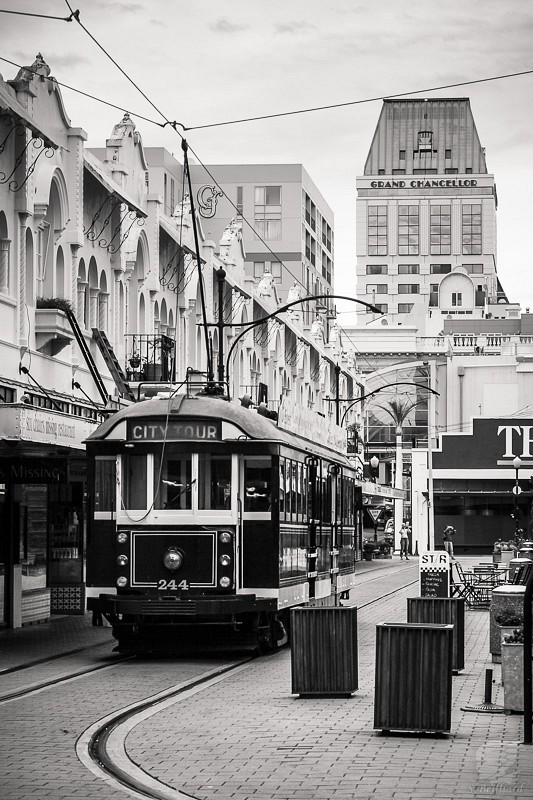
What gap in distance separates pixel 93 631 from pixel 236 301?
23617mm

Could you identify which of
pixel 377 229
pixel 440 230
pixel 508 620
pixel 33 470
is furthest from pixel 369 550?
pixel 440 230

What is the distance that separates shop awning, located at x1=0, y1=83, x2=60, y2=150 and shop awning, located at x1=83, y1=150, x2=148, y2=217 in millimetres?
4384

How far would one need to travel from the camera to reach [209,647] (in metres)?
21.1

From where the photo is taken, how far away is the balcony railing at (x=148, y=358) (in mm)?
31703

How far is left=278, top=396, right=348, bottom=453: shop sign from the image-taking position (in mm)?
21172

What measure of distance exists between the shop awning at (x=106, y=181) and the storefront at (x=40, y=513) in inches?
240

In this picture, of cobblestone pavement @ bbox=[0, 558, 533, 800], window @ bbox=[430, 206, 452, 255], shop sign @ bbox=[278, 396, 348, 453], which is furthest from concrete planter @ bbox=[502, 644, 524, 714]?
window @ bbox=[430, 206, 452, 255]

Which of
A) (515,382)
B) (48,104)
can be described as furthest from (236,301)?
(515,382)

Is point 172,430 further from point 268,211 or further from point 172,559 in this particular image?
point 268,211

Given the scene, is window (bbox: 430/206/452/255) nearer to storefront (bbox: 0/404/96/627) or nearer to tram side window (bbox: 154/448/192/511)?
storefront (bbox: 0/404/96/627)

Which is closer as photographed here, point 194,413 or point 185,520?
point 185,520

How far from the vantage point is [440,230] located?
16738 cm

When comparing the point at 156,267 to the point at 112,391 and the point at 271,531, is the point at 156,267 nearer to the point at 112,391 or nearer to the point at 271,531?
the point at 112,391

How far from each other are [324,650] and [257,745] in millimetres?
2702
